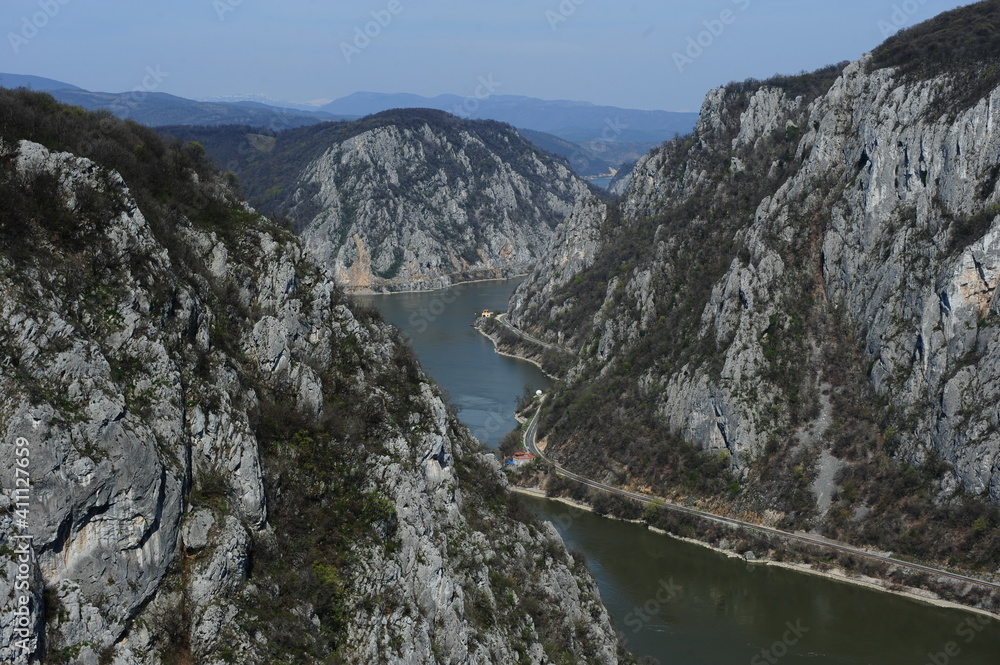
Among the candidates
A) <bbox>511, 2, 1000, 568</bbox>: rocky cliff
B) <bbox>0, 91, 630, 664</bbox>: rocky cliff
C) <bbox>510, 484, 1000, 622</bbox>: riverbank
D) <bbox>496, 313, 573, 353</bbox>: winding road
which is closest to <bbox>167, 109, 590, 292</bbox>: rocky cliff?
<bbox>496, 313, 573, 353</bbox>: winding road

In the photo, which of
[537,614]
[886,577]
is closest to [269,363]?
[537,614]

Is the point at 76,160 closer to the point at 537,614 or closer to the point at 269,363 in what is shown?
the point at 269,363
